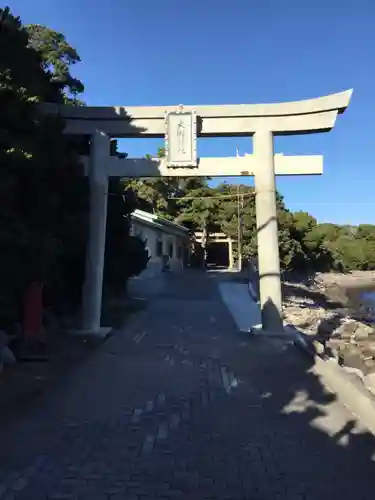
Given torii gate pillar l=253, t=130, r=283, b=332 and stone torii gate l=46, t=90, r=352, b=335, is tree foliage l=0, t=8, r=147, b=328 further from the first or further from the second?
torii gate pillar l=253, t=130, r=283, b=332

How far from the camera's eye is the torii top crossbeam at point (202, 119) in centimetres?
1153

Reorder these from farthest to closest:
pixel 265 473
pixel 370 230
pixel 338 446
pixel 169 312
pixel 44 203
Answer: pixel 370 230
pixel 169 312
pixel 44 203
pixel 338 446
pixel 265 473

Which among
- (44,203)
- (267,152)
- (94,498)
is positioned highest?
(267,152)

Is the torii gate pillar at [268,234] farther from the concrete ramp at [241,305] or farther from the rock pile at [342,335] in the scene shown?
the rock pile at [342,335]

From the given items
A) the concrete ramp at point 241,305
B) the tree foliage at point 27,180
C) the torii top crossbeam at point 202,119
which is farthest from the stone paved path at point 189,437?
the torii top crossbeam at point 202,119

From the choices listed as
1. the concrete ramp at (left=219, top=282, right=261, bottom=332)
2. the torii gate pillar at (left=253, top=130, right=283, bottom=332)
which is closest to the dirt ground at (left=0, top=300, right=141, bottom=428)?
the torii gate pillar at (left=253, top=130, right=283, bottom=332)

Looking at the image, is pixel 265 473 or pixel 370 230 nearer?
pixel 265 473

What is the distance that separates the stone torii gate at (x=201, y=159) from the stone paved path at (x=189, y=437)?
271 cm

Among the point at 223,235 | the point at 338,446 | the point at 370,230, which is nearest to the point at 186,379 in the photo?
the point at 338,446

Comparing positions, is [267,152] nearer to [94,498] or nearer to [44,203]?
[44,203]

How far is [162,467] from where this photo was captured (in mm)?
4340

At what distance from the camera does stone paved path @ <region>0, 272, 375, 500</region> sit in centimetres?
398

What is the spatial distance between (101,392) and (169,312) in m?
9.76

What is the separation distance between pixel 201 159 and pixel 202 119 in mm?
949
